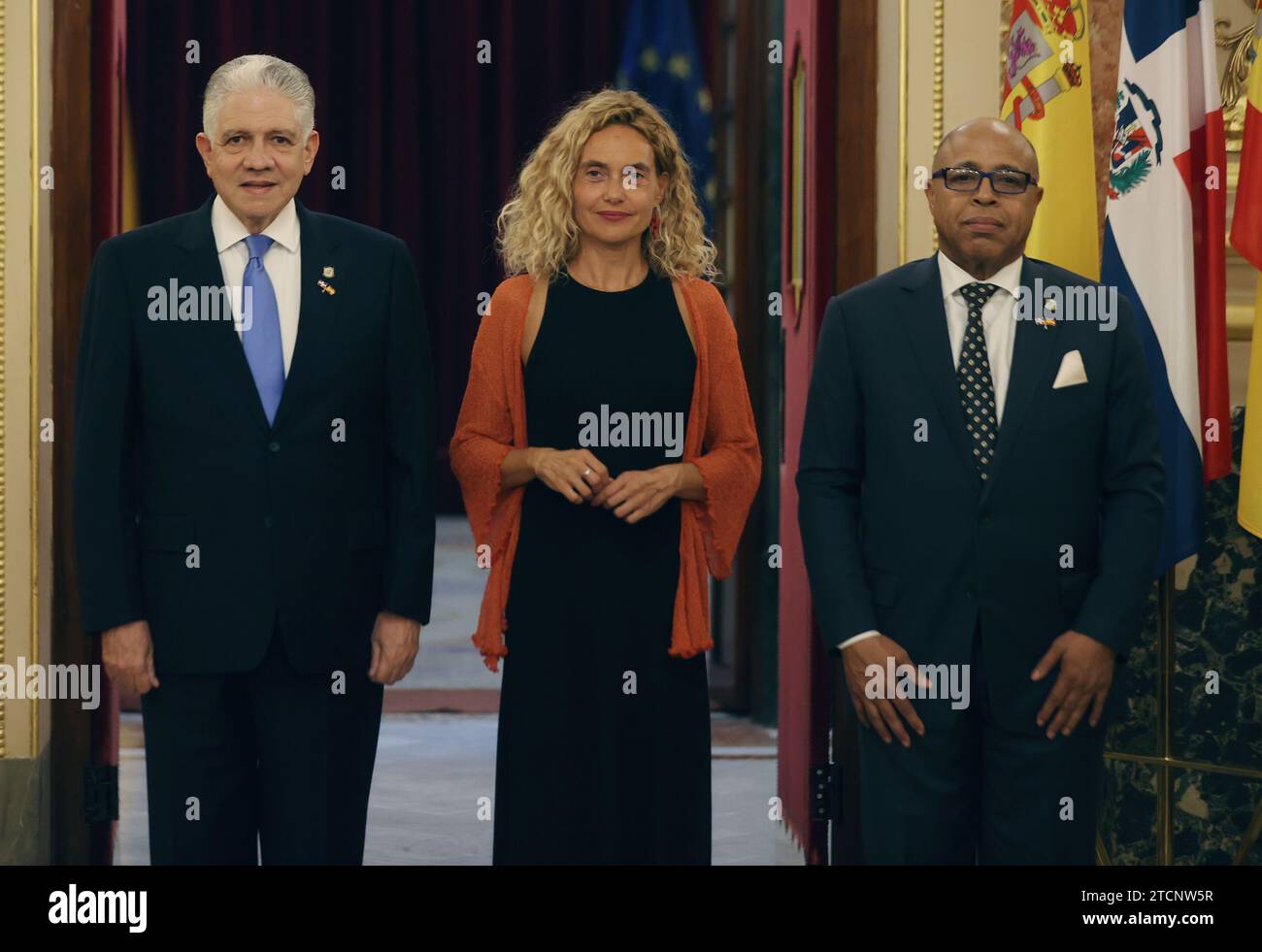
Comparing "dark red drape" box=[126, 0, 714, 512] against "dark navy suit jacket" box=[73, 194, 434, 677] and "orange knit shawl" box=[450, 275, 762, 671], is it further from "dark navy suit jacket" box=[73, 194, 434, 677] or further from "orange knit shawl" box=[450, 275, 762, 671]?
"dark navy suit jacket" box=[73, 194, 434, 677]

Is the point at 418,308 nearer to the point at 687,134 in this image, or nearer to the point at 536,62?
the point at 687,134

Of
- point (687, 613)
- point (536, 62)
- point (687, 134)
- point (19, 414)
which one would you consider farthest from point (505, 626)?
point (536, 62)

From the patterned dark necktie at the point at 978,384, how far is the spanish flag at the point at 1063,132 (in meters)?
0.90

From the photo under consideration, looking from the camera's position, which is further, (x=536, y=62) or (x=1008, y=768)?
(x=536, y=62)

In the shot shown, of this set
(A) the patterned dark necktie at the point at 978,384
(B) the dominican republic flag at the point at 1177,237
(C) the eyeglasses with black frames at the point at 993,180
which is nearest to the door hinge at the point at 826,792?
(B) the dominican republic flag at the point at 1177,237

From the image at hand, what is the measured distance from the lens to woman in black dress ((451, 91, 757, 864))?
10.2ft

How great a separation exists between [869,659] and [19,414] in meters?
2.32

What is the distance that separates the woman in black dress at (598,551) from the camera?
3.11 metres

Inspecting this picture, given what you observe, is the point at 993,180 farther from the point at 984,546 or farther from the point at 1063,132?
the point at 1063,132

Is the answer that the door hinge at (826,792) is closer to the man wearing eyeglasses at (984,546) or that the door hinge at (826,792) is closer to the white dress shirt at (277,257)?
the man wearing eyeglasses at (984,546)

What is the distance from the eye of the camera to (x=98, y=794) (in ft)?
14.0

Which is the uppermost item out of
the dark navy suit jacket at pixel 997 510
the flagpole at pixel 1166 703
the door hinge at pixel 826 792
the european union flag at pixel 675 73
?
the european union flag at pixel 675 73

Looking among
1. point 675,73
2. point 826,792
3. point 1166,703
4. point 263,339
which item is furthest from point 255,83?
point 675,73

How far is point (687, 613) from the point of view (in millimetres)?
3121
